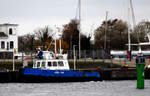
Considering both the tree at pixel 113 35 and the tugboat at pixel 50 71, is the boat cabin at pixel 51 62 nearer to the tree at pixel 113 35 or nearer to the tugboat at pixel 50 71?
the tugboat at pixel 50 71

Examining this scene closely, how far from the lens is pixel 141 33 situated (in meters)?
183

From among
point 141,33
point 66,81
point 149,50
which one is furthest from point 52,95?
point 141,33

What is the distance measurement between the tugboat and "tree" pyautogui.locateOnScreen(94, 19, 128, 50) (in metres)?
85.6

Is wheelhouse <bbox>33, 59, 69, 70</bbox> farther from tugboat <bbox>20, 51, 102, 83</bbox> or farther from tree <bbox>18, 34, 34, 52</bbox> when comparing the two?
tree <bbox>18, 34, 34, 52</bbox>

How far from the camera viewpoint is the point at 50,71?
251 ft

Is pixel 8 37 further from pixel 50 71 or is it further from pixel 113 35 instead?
pixel 50 71

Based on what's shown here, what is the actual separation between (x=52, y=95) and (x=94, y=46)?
116 meters

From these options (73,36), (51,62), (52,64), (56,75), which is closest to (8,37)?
(73,36)

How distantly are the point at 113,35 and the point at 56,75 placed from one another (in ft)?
333

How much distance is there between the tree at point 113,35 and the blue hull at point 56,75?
3324 inches

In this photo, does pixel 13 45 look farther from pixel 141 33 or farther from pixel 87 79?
pixel 87 79

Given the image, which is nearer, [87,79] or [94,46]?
[87,79]

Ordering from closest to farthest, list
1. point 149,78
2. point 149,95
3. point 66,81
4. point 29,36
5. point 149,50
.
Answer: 1. point 149,95
2. point 66,81
3. point 149,78
4. point 149,50
5. point 29,36

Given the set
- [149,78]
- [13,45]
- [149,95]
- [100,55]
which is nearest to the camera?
[149,95]
